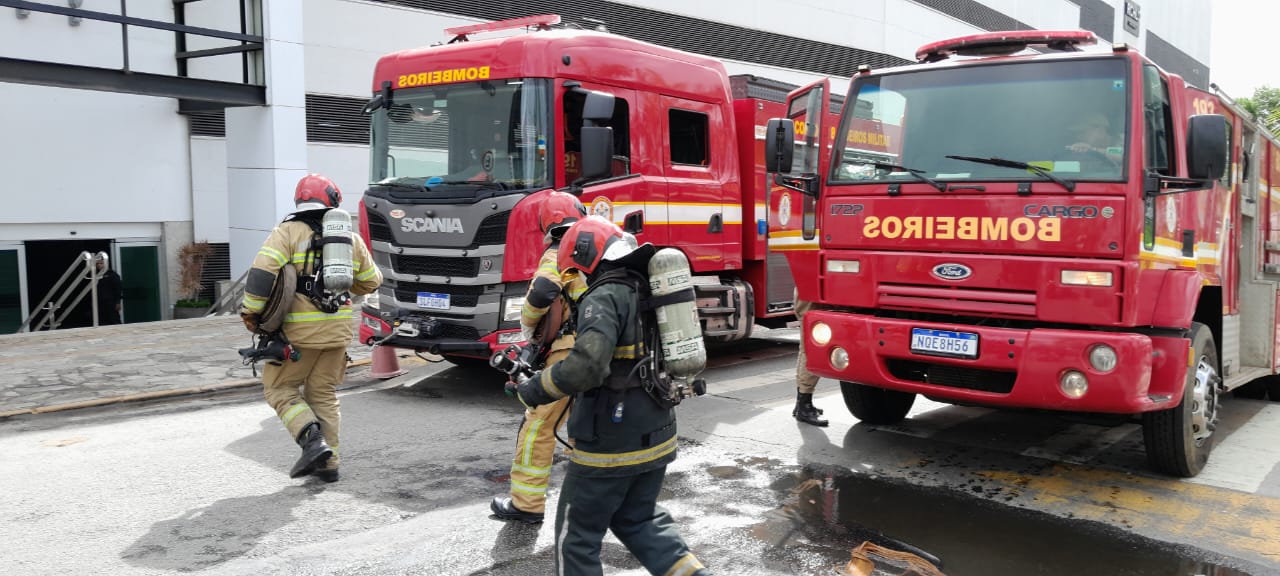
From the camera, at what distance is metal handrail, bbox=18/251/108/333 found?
13641 mm

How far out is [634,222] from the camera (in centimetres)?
871

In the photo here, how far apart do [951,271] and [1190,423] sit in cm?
165

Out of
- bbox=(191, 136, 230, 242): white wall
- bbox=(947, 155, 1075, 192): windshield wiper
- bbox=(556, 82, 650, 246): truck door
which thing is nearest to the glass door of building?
bbox=(191, 136, 230, 242): white wall

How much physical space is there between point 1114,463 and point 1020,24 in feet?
108

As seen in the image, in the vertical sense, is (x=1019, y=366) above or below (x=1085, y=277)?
below

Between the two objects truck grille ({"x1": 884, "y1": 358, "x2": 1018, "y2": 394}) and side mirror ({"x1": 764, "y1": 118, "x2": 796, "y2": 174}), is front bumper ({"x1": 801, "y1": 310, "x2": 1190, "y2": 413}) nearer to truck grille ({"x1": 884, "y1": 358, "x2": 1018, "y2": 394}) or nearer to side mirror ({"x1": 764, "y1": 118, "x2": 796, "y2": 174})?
truck grille ({"x1": 884, "y1": 358, "x2": 1018, "y2": 394})

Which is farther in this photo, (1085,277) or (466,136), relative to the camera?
(466,136)

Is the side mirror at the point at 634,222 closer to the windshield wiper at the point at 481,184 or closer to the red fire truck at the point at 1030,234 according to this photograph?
the windshield wiper at the point at 481,184

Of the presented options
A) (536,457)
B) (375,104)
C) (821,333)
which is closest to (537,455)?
(536,457)

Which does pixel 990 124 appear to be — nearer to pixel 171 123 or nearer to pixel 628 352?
pixel 628 352

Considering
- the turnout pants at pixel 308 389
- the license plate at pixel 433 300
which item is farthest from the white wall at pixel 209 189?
the turnout pants at pixel 308 389

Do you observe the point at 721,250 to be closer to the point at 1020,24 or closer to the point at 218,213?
the point at 218,213

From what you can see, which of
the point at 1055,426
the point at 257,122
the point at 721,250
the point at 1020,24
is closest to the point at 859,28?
the point at 1020,24

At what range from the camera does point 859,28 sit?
92.7ft
